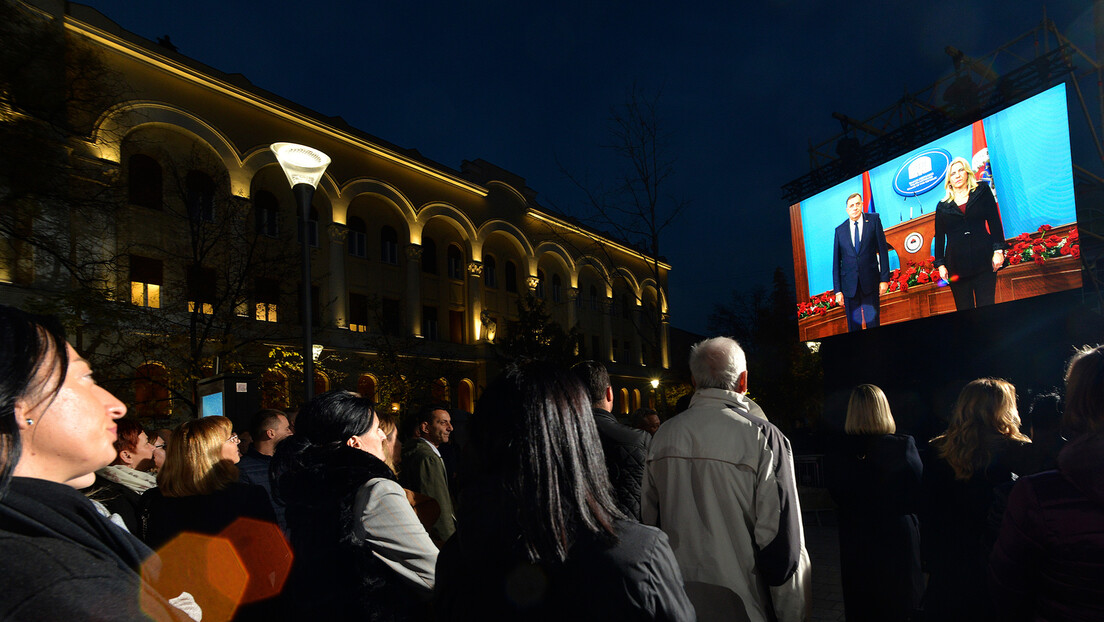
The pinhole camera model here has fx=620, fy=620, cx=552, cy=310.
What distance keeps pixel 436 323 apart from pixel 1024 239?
23.2 metres

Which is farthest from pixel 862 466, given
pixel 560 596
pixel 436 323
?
pixel 436 323

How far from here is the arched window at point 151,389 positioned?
553 inches

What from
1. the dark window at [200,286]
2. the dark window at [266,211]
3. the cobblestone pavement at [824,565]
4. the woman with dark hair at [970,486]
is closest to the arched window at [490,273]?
the dark window at [266,211]

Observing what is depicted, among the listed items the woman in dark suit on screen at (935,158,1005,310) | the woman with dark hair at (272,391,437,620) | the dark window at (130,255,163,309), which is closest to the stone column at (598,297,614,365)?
the dark window at (130,255,163,309)

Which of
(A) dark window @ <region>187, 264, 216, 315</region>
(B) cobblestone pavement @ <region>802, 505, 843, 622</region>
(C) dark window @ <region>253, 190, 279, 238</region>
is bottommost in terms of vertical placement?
(B) cobblestone pavement @ <region>802, 505, 843, 622</region>

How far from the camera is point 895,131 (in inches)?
714

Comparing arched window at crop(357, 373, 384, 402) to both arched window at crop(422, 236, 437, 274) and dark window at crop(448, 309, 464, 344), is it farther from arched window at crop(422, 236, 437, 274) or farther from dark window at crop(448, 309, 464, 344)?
arched window at crop(422, 236, 437, 274)

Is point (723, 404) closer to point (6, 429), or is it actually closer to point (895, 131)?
point (6, 429)

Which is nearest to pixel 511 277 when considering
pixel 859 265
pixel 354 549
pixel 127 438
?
pixel 859 265

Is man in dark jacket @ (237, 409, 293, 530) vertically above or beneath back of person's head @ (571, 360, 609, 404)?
beneath

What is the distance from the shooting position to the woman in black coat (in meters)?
4.02

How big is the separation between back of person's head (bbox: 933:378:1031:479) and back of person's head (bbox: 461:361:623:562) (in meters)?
3.03

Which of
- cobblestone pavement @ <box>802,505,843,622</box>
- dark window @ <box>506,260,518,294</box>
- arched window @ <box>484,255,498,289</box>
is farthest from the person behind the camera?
dark window @ <box>506,260,518,294</box>

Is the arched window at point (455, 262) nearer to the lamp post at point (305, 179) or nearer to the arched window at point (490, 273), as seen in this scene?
the arched window at point (490, 273)
